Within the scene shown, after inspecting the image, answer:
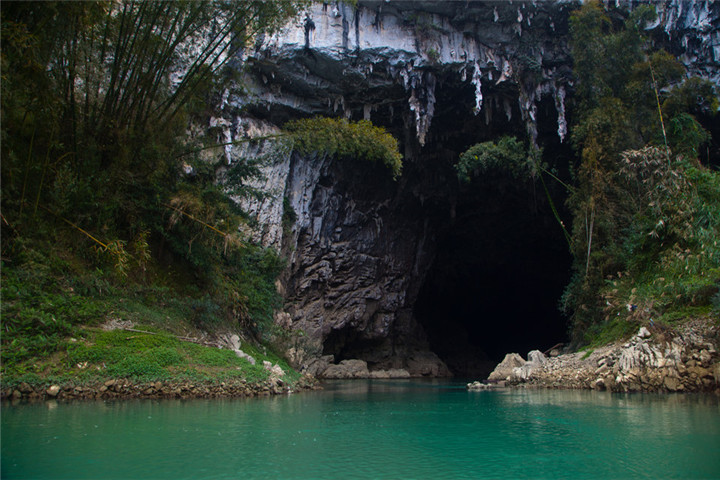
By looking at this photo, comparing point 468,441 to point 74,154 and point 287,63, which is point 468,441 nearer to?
point 74,154

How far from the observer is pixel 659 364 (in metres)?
8.38

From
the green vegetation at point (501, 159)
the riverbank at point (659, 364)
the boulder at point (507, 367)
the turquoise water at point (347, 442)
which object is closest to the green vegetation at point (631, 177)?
the riverbank at point (659, 364)

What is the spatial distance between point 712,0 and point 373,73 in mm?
10528

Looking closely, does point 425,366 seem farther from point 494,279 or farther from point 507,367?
point 507,367

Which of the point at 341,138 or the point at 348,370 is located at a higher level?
the point at 341,138

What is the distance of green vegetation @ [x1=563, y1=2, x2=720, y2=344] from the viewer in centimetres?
1164

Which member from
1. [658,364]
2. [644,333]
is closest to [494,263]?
[644,333]

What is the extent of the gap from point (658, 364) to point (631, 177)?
704 centimetres

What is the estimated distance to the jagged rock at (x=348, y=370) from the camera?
65.8 feet

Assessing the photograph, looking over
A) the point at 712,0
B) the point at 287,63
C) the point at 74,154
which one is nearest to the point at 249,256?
the point at 74,154

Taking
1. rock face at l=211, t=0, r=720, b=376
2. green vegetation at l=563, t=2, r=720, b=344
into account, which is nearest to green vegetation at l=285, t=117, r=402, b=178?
rock face at l=211, t=0, r=720, b=376

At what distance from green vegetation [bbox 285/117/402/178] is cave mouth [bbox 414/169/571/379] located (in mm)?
8336

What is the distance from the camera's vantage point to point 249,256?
A: 13.9 m

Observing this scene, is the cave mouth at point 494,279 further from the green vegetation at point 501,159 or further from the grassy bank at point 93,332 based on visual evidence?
the grassy bank at point 93,332
